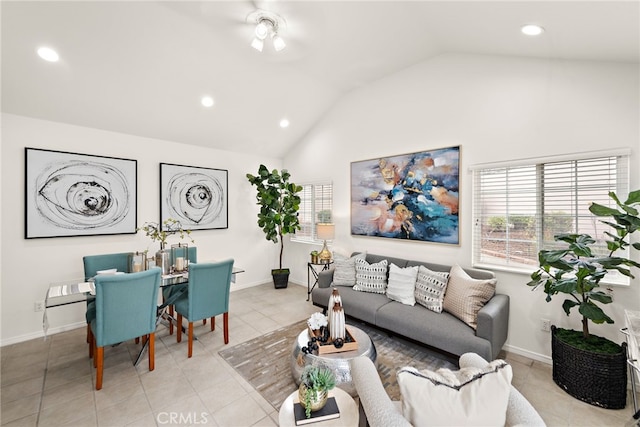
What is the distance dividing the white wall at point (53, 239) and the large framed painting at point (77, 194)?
0.09 metres

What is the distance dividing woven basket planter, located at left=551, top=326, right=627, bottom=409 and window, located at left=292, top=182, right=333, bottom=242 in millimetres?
3396

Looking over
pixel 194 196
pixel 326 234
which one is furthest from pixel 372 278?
pixel 194 196

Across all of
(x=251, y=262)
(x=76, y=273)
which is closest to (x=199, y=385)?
(x=76, y=273)

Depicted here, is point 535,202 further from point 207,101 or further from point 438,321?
point 207,101

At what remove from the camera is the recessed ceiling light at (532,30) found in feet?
6.91

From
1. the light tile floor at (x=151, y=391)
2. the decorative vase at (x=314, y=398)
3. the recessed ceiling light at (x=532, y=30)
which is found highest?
the recessed ceiling light at (x=532, y=30)

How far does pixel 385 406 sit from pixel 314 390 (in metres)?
0.44

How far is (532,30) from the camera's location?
2158 mm

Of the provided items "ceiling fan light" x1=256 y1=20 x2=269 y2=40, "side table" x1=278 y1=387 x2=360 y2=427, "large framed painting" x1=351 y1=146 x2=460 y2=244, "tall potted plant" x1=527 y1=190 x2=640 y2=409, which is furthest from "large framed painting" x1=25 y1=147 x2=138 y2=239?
"tall potted plant" x1=527 y1=190 x2=640 y2=409

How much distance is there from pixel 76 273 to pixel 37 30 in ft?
8.73

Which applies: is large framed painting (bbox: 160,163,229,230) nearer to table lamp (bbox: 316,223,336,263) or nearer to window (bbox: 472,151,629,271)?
table lamp (bbox: 316,223,336,263)

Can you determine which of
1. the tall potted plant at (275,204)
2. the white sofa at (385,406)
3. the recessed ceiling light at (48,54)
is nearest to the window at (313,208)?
the tall potted plant at (275,204)

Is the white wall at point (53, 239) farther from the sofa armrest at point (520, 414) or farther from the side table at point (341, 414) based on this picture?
the sofa armrest at point (520, 414)

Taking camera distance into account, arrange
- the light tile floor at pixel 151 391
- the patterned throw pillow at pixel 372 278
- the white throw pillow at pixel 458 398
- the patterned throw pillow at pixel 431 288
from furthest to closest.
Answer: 1. the patterned throw pillow at pixel 372 278
2. the patterned throw pillow at pixel 431 288
3. the light tile floor at pixel 151 391
4. the white throw pillow at pixel 458 398
